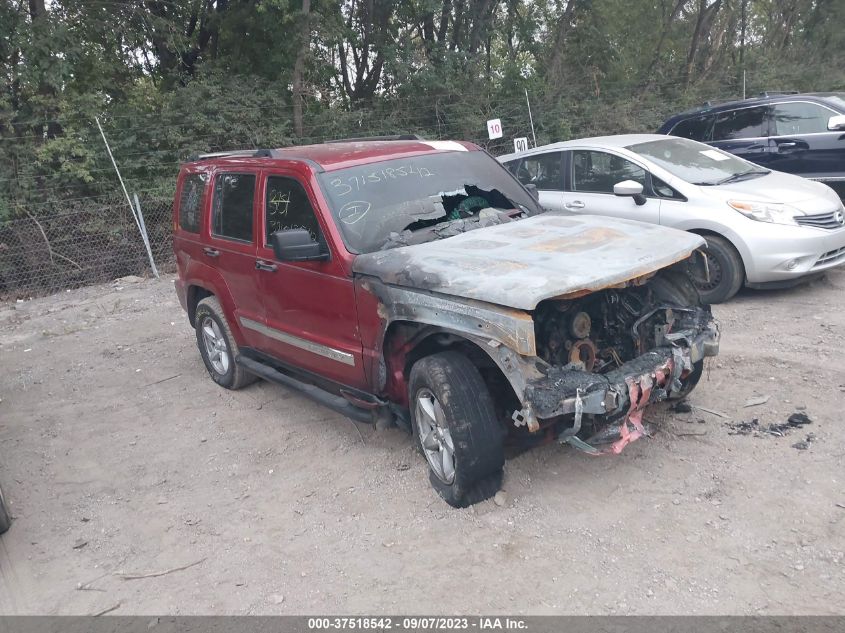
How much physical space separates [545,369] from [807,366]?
276cm

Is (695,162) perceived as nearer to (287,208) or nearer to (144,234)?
(287,208)

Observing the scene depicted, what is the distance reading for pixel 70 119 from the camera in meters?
11.7

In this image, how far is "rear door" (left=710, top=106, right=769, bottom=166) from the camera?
30.6 ft

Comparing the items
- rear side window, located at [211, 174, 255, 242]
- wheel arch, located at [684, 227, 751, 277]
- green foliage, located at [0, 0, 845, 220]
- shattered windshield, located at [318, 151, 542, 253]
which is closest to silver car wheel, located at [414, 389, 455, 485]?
shattered windshield, located at [318, 151, 542, 253]

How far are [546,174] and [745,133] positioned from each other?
3131 mm

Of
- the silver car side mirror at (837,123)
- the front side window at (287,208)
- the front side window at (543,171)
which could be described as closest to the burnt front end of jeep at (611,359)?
the front side window at (287,208)

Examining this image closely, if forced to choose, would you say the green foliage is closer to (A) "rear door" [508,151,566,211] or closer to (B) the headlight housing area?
(A) "rear door" [508,151,566,211]

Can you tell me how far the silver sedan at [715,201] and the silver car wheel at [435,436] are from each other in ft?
8.66

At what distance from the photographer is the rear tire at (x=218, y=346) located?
19.7 ft

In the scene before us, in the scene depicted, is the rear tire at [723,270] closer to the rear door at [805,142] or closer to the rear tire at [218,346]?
the rear door at [805,142]

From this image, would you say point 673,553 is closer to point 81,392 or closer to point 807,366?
point 807,366

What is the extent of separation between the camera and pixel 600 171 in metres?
7.84

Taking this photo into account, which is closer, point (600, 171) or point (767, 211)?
point (767, 211)

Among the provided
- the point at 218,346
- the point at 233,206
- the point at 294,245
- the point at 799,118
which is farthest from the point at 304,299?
the point at 799,118
